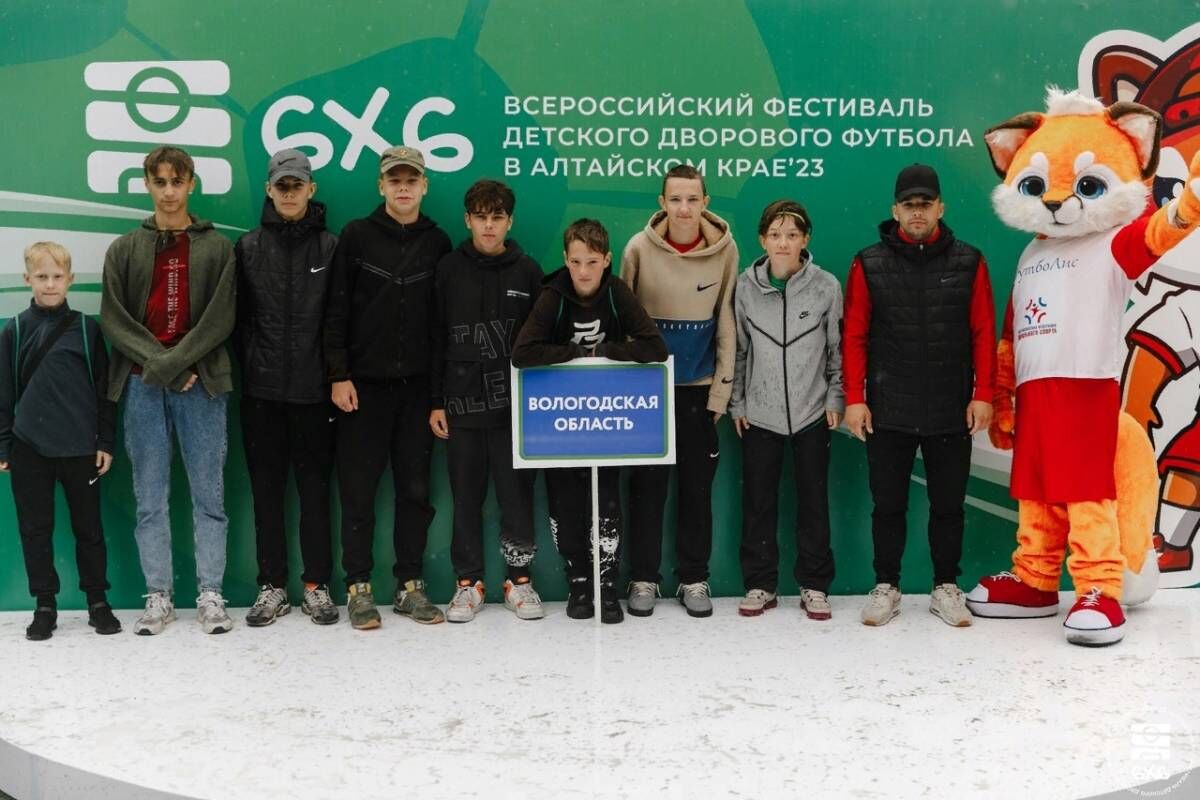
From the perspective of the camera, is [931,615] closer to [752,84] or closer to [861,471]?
[861,471]

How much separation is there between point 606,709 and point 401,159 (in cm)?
210

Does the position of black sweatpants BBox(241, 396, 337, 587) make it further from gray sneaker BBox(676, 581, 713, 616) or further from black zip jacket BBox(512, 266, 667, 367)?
gray sneaker BBox(676, 581, 713, 616)

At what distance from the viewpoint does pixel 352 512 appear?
4223 mm

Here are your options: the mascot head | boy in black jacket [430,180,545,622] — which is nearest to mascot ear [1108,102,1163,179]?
the mascot head

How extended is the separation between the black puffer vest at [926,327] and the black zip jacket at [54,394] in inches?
113

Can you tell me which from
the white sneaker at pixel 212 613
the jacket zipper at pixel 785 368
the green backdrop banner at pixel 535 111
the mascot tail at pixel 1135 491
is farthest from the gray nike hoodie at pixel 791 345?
the white sneaker at pixel 212 613

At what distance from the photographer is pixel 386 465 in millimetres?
4332

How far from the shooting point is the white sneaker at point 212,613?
410 centimetres

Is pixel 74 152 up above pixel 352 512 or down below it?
above

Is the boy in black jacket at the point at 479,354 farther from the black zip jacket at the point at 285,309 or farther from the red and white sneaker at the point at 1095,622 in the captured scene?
the red and white sneaker at the point at 1095,622

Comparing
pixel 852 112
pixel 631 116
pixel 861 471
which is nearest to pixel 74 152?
pixel 631 116

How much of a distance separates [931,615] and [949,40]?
2.25 metres

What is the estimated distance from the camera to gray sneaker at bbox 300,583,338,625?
4195 mm

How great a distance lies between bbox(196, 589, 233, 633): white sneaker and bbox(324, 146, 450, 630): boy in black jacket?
458 mm
